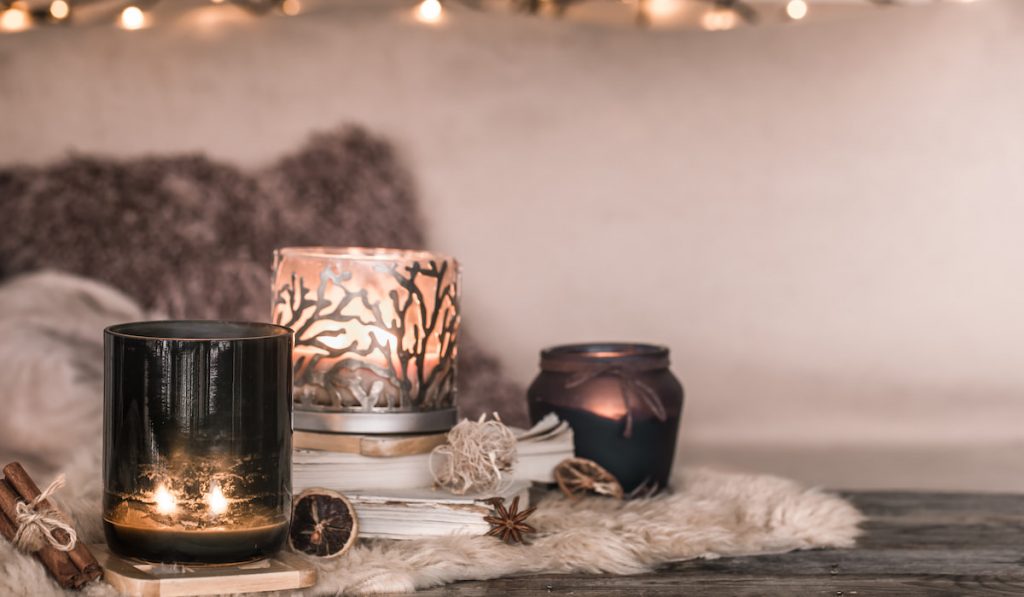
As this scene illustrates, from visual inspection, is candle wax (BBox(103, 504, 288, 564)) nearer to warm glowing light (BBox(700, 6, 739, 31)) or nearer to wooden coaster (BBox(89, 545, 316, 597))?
wooden coaster (BBox(89, 545, 316, 597))

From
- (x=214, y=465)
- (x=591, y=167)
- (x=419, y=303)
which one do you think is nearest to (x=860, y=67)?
(x=591, y=167)

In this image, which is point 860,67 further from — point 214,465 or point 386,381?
point 214,465

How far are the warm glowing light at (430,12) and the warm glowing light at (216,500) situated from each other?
1.58 m

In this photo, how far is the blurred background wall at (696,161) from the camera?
2.20m

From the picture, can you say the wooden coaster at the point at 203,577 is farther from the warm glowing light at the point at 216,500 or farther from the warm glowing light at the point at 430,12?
the warm glowing light at the point at 430,12

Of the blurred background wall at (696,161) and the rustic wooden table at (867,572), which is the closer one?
the rustic wooden table at (867,572)

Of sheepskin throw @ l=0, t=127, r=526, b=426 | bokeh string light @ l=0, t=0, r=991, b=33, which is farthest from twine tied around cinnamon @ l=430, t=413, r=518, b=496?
bokeh string light @ l=0, t=0, r=991, b=33

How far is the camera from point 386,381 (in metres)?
1.08

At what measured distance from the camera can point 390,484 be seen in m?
1.06

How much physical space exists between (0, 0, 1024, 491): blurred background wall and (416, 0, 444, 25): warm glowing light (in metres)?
0.02

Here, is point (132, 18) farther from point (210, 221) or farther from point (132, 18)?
point (210, 221)

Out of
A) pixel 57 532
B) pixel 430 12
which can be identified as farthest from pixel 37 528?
pixel 430 12

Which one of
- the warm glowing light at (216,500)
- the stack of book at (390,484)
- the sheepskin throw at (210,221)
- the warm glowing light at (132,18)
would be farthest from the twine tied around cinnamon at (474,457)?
the warm glowing light at (132,18)

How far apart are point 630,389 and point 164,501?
519mm
